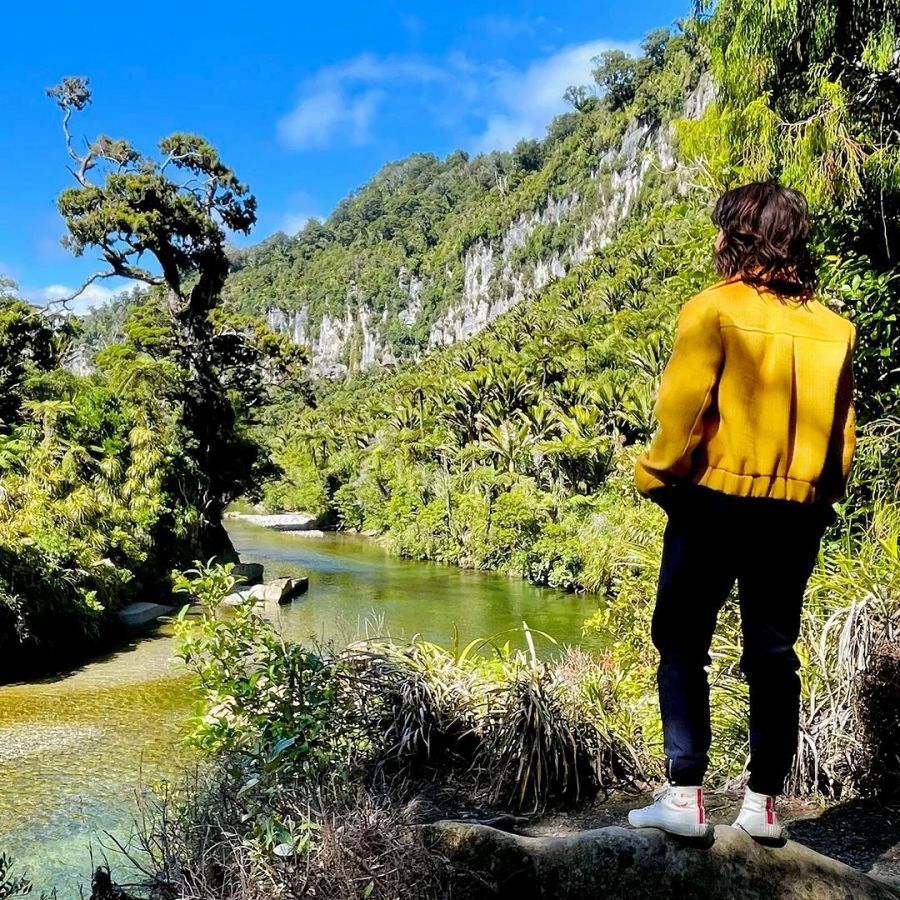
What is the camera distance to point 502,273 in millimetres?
97938

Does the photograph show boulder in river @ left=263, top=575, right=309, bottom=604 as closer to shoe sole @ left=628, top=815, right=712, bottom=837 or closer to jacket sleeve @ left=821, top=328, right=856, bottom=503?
shoe sole @ left=628, top=815, right=712, bottom=837

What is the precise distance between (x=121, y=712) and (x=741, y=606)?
11.5 meters

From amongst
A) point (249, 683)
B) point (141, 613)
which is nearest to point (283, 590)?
point (141, 613)

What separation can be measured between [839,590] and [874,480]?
1.22 metres

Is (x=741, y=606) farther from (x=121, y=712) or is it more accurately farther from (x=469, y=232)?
(x=469, y=232)

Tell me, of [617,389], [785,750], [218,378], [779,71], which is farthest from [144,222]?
[785,750]

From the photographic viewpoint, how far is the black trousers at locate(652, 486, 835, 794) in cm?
207

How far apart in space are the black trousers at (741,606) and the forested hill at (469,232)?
6182 cm

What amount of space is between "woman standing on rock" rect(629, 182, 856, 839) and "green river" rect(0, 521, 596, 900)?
78.5 inches

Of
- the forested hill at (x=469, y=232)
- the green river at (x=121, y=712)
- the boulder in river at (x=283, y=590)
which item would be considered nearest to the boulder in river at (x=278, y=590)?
the boulder in river at (x=283, y=590)

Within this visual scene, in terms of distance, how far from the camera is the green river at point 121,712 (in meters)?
7.45

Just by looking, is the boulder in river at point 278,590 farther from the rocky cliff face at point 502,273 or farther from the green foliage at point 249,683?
the rocky cliff face at point 502,273

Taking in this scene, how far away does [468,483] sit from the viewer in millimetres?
35625

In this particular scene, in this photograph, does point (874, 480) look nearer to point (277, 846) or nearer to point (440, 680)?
point (440, 680)
